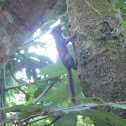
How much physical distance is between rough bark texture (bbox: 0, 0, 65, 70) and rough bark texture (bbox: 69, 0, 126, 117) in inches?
21.1

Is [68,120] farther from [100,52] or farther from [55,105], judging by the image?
[100,52]

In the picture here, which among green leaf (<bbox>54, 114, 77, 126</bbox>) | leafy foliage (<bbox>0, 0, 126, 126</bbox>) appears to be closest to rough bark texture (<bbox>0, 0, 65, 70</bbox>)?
leafy foliage (<bbox>0, 0, 126, 126</bbox>)

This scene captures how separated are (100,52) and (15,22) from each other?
2.33 ft

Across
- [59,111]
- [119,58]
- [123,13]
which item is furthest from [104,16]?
[59,111]

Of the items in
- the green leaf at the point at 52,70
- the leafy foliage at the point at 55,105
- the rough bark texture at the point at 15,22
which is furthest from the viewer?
the green leaf at the point at 52,70

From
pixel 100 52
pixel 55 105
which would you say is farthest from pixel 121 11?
pixel 55 105

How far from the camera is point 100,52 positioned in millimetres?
1448

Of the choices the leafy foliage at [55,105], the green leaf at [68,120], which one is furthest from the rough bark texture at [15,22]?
the green leaf at [68,120]

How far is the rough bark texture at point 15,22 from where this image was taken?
3.45 feet

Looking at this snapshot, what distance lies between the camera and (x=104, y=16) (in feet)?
5.41

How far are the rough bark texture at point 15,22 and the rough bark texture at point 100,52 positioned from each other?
0.53m

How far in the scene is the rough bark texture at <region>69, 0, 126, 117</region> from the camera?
50.4 inches

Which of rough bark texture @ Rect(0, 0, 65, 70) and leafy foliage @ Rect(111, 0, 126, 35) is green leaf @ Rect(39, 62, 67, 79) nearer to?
rough bark texture @ Rect(0, 0, 65, 70)

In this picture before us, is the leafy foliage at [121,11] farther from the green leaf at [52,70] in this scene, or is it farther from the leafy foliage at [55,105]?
the green leaf at [52,70]
